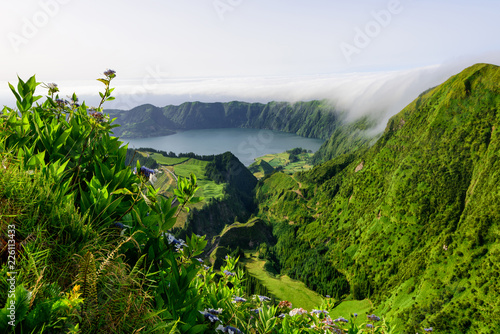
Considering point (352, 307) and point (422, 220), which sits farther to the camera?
point (422, 220)

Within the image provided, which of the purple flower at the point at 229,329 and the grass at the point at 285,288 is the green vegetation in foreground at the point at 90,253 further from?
the grass at the point at 285,288

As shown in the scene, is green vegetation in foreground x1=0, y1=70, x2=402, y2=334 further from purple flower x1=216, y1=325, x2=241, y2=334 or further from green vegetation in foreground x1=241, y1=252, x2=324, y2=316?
green vegetation in foreground x1=241, y1=252, x2=324, y2=316

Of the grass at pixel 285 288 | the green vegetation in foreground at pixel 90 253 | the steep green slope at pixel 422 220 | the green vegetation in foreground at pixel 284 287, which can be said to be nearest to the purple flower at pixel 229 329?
the green vegetation in foreground at pixel 90 253

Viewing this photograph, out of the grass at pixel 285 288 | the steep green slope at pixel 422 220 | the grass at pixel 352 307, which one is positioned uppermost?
the steep green slope at pixel 422 220

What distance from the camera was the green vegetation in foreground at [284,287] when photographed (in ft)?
351

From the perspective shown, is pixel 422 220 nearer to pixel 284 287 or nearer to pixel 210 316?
pixel 284 287

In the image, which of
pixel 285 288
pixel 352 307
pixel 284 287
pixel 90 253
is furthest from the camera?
pixel 284 287

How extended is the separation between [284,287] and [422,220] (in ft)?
227

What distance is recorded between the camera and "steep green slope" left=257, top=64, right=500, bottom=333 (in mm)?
84750

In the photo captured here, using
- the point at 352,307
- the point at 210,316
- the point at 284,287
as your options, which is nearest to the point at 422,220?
the point at 352,307

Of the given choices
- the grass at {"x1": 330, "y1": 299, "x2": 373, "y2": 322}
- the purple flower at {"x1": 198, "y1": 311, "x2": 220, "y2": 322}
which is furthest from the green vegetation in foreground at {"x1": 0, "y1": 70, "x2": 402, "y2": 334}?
the grass at {"x1": 330, "y1": 299, "x2": 373, "y2": 322}

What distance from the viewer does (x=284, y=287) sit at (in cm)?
11594

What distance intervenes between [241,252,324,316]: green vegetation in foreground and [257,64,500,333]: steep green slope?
8001 millimetres

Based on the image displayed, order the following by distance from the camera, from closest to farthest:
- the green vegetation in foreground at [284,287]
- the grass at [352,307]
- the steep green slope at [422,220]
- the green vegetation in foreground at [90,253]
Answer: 1. the green vegetation in foreground at [90,253]
2. the steep green slope at [422,220]
3. the grass at [352,307]
4. the green vegetation in foreground at [284,287]
